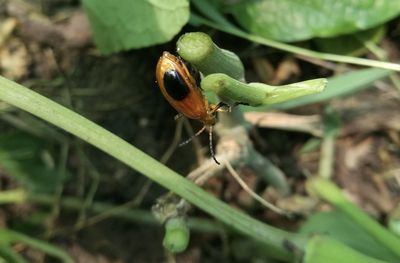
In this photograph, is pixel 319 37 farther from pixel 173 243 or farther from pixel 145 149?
pixel 173 243

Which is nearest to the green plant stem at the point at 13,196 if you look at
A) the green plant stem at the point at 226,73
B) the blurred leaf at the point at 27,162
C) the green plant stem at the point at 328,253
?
the blurred leaf at the point at 27,162

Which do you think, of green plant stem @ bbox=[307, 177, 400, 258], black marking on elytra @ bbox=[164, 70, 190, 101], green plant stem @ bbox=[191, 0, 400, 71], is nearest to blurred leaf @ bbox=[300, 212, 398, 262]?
green plant stem @ bbox=[307, 177, 400, 258]

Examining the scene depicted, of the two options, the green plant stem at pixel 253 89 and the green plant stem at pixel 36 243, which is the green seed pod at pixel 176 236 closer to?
the green plant stem at pixel 253 89

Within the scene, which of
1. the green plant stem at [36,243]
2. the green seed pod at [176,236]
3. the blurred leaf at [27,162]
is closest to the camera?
the green seed pod at [176,236]

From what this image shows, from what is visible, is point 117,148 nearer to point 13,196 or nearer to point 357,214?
point 357,214

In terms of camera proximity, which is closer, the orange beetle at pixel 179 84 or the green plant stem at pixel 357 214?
the orange beetle at pixel 179 84

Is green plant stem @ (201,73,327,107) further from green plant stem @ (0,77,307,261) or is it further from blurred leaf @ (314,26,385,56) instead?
blurred leaf @ (314,26,385,56)

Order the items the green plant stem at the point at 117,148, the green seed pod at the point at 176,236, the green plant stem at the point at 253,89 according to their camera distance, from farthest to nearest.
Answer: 1. the green seed pod at the point at 176,236
2. the green plant stem at the point at 117,148
3. the green plant stem at the point at 253,89

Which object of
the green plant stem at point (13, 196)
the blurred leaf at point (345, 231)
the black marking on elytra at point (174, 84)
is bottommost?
the green plant stem at point (13, 196)
